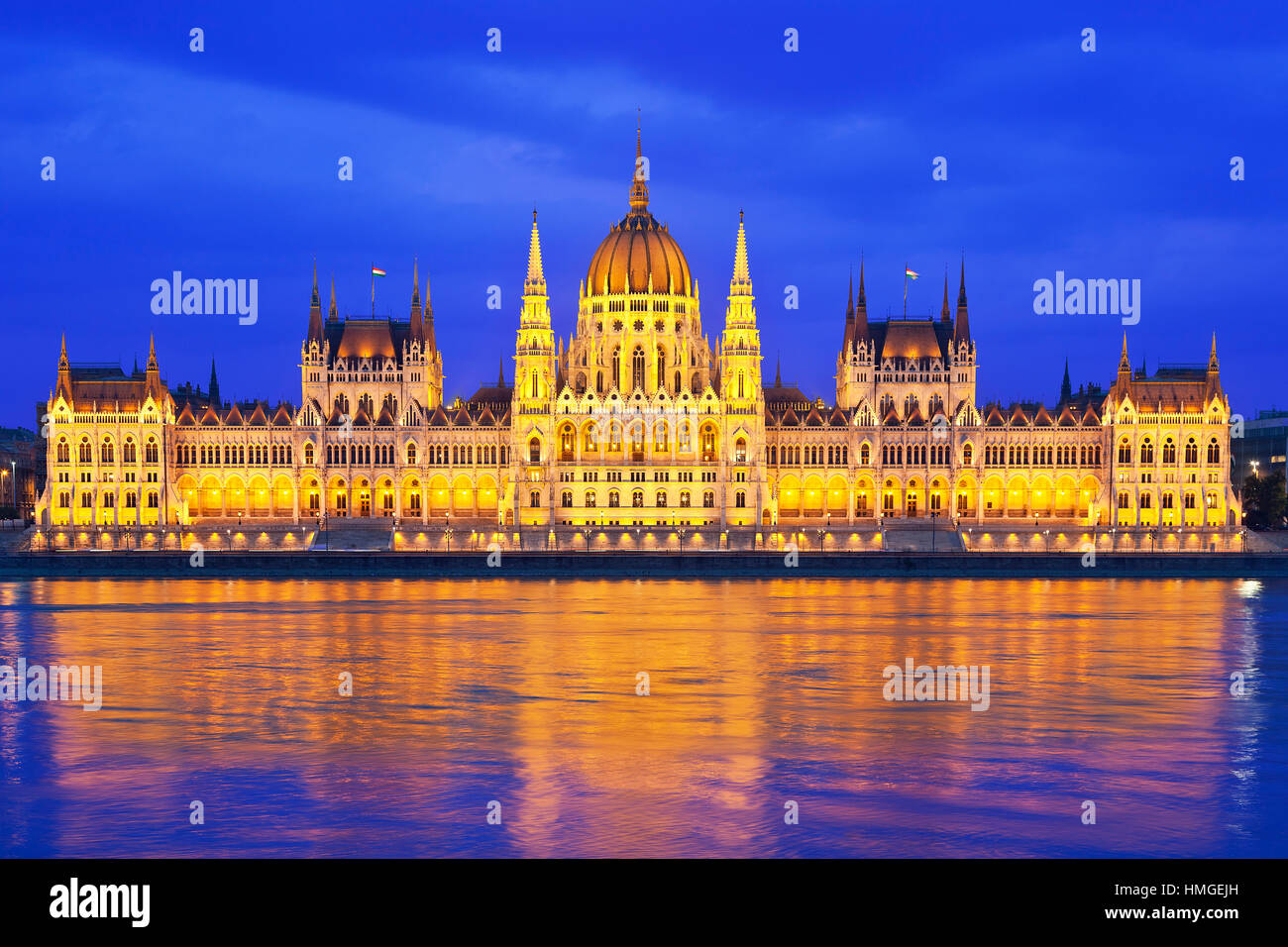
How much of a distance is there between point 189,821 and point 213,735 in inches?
287

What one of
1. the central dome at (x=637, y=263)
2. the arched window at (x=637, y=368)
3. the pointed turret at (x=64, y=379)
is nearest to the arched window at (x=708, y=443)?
the arched window at (x=637, y=368)

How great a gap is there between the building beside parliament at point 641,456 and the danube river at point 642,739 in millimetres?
49610

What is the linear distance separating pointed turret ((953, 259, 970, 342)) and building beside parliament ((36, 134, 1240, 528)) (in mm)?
9010

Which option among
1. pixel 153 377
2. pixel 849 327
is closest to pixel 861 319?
pixel 849 327

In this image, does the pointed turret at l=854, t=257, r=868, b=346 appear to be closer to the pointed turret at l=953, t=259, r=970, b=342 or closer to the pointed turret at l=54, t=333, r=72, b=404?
the pointed turret at l=953, t=259, r=970, b=342

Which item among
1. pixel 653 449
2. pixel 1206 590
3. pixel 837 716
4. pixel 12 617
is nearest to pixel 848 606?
pixel 1206 590

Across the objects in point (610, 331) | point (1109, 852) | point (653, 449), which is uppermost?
point (610, 331)

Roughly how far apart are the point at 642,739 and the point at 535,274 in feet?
284

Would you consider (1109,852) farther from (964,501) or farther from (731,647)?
(964,501)

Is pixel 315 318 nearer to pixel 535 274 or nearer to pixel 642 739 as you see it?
pixel 535 274

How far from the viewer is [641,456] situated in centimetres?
10362

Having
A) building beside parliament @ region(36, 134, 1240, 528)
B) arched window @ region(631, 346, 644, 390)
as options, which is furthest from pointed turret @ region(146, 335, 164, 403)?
arched window @ region(631, 346, 644, 390)

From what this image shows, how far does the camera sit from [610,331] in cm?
11412
